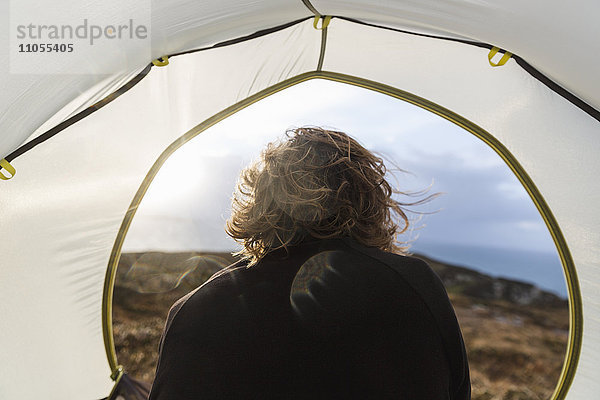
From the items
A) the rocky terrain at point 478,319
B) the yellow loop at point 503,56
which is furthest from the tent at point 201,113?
the rocky terrain at point 478,319

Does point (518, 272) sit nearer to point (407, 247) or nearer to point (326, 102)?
point (326, 102)

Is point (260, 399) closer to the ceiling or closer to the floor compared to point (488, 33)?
closer to the floor

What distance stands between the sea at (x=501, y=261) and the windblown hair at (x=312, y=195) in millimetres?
10888

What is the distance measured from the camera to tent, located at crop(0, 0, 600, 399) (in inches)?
56.8

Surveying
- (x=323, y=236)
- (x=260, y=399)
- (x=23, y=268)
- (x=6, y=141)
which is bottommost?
(x=260, y=399)

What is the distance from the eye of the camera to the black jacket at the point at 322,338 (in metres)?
1.07

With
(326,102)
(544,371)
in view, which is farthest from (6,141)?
(544,371)

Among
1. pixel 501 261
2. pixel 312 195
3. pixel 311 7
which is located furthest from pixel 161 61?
pixel 501 261

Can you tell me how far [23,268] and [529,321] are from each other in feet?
36.8

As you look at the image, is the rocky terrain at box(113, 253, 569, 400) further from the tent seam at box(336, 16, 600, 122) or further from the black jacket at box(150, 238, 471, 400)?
the tent seam at box(336, 16, 600, 122)

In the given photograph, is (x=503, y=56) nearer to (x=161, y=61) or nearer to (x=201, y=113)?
(x=161, y=61)

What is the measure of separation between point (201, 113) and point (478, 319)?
995cm

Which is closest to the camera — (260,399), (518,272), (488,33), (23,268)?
(260,399)

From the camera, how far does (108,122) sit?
206 cm
